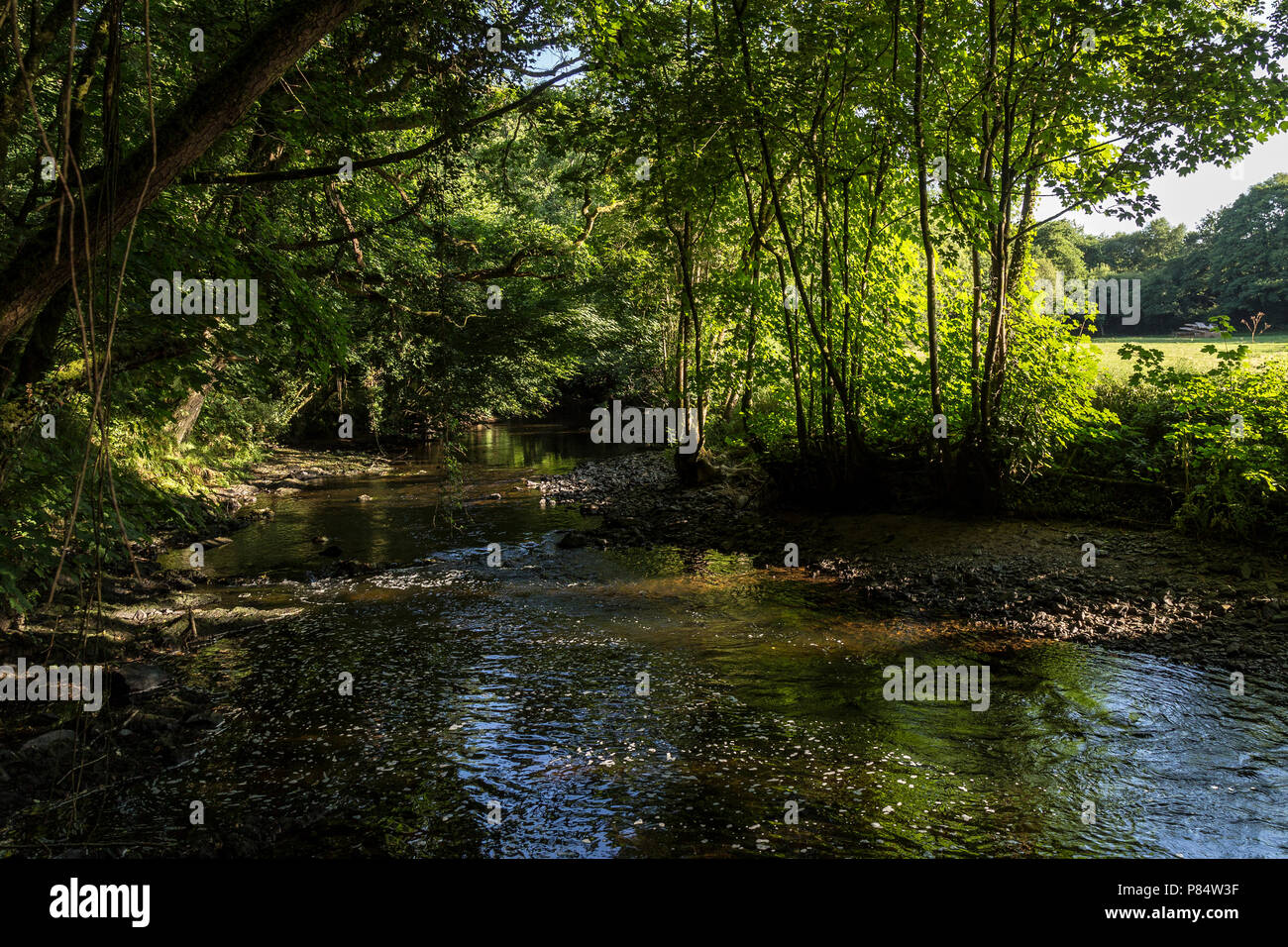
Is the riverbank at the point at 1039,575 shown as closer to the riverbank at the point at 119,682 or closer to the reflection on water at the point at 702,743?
the reflection on water at the point at 702,743

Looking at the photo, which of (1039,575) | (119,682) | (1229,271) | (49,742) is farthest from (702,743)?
(1229,271)

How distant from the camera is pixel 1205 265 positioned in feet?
139

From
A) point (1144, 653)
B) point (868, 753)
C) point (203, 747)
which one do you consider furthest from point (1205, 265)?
point (203, 747)

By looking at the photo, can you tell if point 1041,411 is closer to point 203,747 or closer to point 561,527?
point 561,527

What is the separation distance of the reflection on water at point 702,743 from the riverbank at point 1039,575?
71 cm

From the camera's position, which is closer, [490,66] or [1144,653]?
[1144,653]

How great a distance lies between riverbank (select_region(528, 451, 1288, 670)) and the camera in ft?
26.9

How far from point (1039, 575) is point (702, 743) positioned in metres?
6.06

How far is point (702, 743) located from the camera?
20.6ft

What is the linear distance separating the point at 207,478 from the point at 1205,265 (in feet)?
163

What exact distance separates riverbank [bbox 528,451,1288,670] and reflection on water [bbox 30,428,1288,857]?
71 centimetres

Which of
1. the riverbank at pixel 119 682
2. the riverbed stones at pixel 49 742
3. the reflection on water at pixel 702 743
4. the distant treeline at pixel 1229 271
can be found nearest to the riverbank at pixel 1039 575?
the reflection on water at pixel 702 743

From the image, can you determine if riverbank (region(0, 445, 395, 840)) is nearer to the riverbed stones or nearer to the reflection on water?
the riverbed stones

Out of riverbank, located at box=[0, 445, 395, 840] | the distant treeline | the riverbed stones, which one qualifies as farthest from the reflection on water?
the distant treeline
